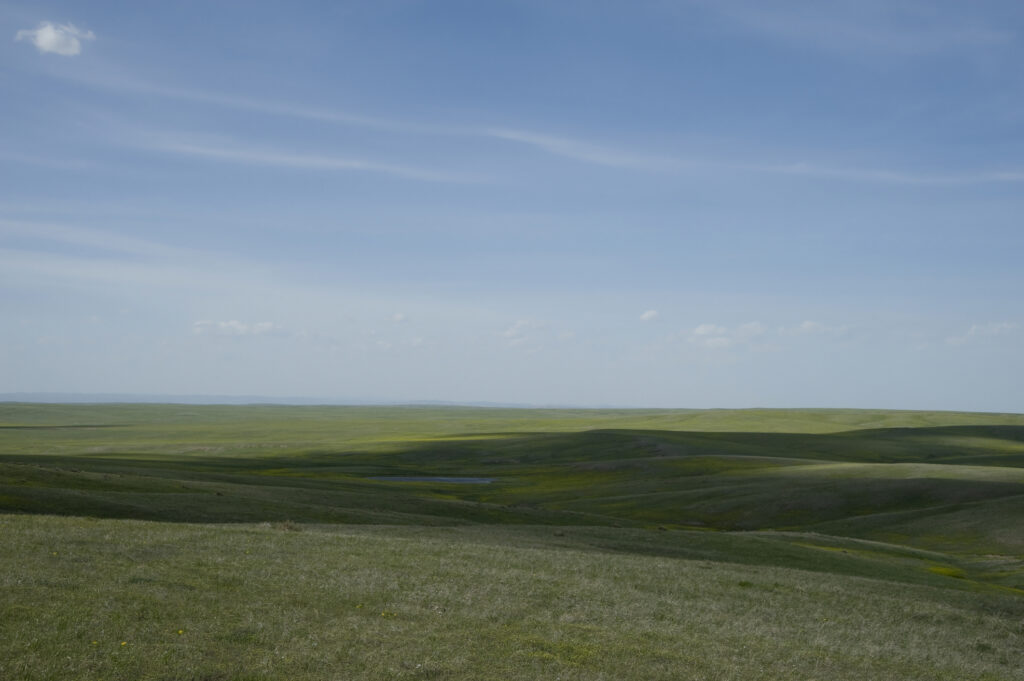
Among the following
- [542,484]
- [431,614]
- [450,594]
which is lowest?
[542,484]

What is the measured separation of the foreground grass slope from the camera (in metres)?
17.8

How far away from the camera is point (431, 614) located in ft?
75.5

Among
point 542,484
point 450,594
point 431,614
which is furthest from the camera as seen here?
point 542,484

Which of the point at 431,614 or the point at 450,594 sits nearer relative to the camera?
the point at 431,614

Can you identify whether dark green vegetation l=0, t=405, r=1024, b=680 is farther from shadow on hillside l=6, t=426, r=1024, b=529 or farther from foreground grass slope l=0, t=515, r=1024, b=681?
shadow on hillside l=6, t=426, r=1024, b=529

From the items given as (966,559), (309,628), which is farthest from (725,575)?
(966,559)

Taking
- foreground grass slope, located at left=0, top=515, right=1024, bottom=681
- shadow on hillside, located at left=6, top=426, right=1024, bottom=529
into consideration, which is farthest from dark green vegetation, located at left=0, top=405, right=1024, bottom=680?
shadow on hillside, located at left=6, top=426, right=1024, bottom=529

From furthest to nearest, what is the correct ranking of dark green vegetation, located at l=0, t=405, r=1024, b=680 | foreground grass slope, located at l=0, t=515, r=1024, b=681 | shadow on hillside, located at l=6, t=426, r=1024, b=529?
1. shadow on hillside, located at l=6, t=426, r=1024, b=529
2. dark green vegetation, located at l=0, t=405, r=1024, b=680
3. foreground grass slope, located at l=0, t=515, r=1024, b=681

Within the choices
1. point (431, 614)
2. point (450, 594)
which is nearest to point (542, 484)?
point (450, 594)

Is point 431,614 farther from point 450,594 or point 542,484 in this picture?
point 542,484

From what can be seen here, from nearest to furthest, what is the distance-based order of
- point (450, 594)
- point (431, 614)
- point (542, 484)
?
1. point (431, 614)
2. point (450, 594)
3. point (542, 484)

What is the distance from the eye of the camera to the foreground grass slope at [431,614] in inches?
699

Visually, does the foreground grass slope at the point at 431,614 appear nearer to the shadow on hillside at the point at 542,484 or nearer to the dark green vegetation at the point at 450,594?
the dark green vegetation at the point at 450,594

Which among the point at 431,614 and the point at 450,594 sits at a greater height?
the point at 431,614
